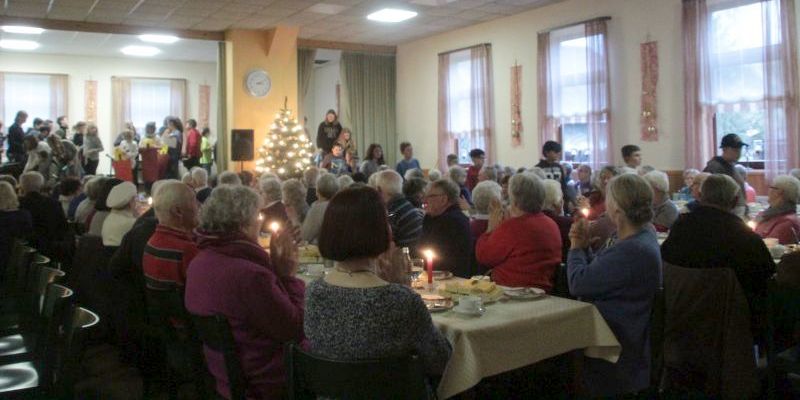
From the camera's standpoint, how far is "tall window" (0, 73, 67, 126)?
1686cm

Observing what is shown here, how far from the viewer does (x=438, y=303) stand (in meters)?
3.04

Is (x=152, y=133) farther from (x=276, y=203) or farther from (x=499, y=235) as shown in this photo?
(x=499, y=235)

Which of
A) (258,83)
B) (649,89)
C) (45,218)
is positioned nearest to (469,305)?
(45,218)

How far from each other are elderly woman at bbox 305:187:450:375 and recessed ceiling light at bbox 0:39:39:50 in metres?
15.5

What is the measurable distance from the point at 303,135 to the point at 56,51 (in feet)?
25.9

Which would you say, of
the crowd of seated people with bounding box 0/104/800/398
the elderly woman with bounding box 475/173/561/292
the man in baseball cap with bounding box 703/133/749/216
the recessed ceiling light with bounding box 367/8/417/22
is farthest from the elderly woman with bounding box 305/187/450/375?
the recessed ceiling light with bounding box 367/8/417/22

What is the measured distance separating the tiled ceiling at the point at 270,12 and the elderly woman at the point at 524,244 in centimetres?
750

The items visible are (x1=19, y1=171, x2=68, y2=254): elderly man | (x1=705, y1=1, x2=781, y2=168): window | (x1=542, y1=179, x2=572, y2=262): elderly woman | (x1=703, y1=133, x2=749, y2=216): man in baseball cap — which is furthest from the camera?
(x1=705, y1=1, x2=781, y2=168): window

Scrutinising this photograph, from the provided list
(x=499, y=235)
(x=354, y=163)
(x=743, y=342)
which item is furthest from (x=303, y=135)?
(x=743, y=342)

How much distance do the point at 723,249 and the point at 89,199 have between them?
531 centimetres

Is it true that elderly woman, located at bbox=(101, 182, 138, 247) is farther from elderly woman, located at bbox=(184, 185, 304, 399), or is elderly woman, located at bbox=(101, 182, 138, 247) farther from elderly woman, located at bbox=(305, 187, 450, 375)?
elderly woman, located at bbox=(305, 187, 450, 375)

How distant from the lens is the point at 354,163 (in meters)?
13.9

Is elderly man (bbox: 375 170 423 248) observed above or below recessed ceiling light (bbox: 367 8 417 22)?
below

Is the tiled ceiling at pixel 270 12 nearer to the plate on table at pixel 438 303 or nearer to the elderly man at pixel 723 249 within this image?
the elderly man at pixel 723 249
